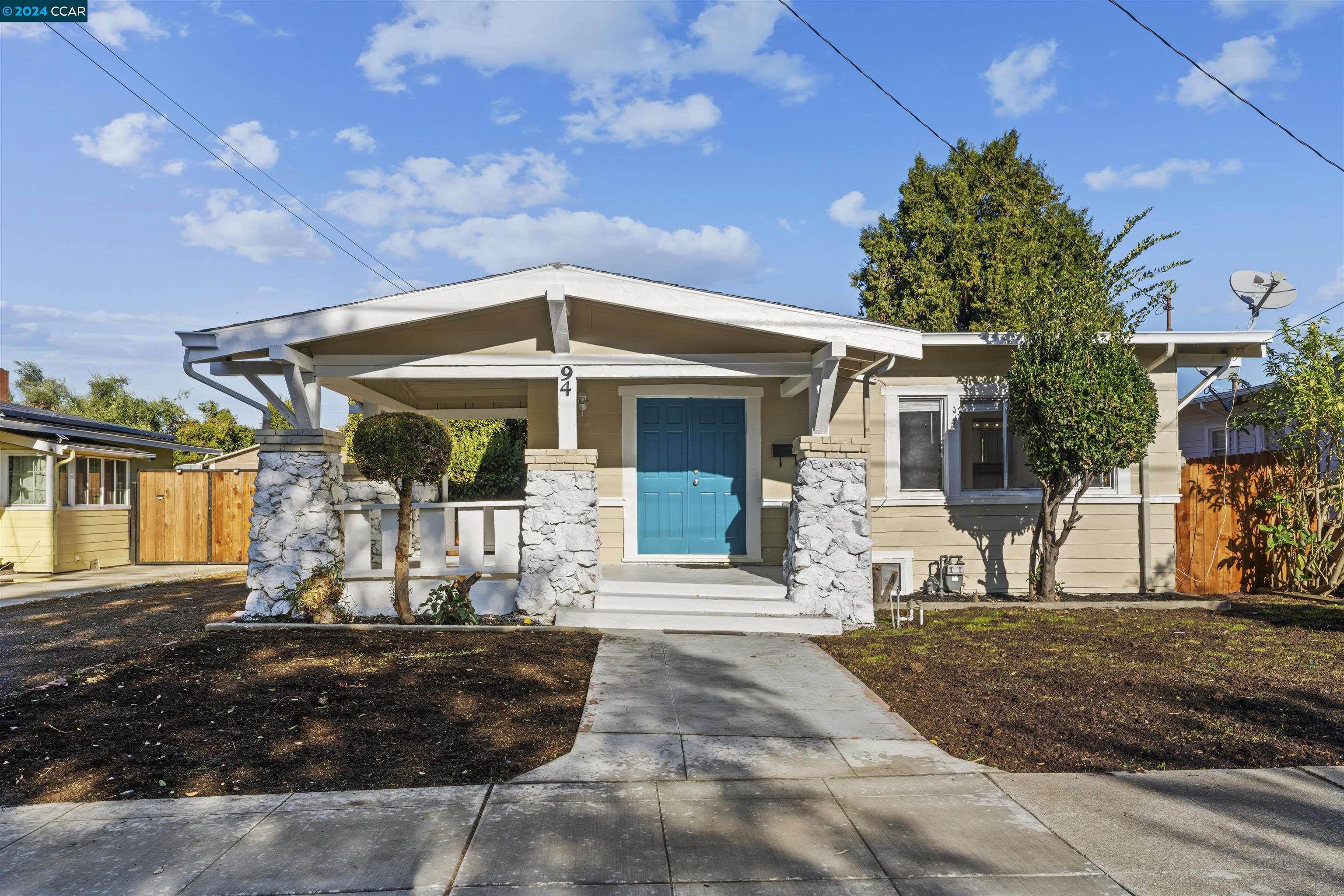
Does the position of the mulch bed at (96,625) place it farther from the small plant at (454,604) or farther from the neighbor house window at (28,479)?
the neighbor house window at (28,479)

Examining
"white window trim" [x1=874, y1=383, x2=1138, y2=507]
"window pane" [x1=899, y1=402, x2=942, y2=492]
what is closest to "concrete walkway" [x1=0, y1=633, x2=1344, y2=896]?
"white window trim" [x1=874, y1=383, x2=1138, y2=507]

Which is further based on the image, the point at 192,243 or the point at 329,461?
the point at 192,243

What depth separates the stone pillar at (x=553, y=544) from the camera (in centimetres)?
754

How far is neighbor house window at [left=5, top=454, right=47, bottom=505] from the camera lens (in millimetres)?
13602

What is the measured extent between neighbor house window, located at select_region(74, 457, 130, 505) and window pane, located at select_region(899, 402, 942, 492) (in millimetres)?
14098

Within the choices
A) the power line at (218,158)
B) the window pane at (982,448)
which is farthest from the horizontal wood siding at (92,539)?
the window pane at (982,448)

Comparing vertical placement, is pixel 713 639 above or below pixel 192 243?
below

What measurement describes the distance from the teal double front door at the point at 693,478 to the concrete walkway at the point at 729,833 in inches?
200

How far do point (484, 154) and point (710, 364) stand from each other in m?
9.81

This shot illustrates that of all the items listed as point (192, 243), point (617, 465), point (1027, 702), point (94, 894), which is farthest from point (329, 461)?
point (192, 243)

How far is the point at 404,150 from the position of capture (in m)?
16.3

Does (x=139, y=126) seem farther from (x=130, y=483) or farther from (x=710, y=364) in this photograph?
(x=710, y=364)

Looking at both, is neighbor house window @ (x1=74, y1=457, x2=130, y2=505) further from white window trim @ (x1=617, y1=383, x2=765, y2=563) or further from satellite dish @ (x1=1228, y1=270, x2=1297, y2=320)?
satellite dish @ (x1=1228, y1=270, x2=1297, y2=320)

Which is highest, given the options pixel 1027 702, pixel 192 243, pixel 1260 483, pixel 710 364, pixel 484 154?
pixel 484 154
